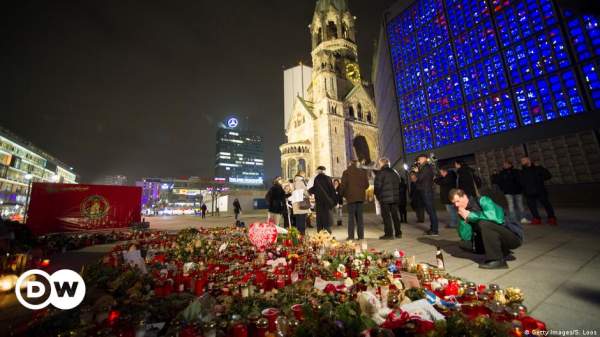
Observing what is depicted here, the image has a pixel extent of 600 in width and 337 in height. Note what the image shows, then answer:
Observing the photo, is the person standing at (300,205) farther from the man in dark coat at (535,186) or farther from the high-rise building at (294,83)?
the high-rise building at (294,83)

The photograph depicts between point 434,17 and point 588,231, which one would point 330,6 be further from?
point 588,231

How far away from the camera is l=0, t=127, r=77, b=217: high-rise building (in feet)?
148

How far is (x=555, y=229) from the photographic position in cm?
566

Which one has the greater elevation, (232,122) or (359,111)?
(232,122)

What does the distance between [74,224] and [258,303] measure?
461 inches

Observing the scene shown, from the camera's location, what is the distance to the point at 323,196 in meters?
6.25

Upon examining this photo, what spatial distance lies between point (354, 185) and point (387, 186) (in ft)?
2.71

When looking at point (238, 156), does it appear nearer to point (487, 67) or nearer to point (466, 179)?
point (487, 67)

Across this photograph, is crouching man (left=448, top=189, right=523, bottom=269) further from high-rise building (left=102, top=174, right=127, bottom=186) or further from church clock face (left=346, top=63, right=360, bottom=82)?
high-rise building (left=102, top=174, right=127, bottom=186)

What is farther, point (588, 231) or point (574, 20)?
point (574, 20)

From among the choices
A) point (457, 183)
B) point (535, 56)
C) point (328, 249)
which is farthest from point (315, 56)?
point (328, 249)

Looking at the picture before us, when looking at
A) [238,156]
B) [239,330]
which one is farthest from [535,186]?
[238,156]

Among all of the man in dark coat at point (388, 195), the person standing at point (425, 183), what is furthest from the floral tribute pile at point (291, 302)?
the person standing at point (425, 183)

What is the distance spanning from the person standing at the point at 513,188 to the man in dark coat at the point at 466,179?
1136 mm
